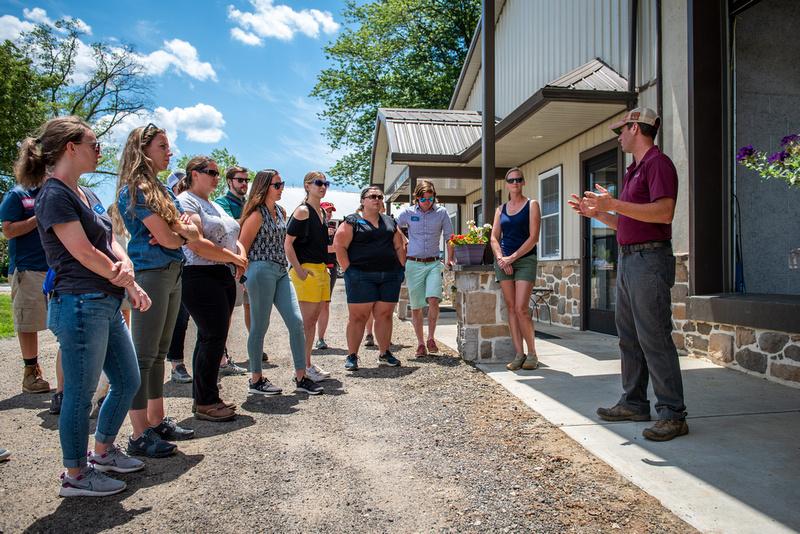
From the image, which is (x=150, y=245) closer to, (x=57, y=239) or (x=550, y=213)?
(x=57, y=239)

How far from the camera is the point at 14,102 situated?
18531 millimetres

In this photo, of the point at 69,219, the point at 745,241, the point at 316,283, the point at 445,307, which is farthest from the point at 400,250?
the point at 445,307

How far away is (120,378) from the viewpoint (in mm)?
2852

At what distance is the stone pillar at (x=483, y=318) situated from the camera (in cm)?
585

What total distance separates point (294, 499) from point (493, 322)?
3.56m

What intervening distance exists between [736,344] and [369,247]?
3454 mm

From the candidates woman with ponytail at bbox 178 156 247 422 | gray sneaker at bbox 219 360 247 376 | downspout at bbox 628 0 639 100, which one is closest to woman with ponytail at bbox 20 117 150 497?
Answer: woman with ponytail at bbox 178 156 247 422

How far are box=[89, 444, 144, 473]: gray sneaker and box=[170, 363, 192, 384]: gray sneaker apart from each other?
2258mm

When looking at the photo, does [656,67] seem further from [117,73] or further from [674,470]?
[117,73]

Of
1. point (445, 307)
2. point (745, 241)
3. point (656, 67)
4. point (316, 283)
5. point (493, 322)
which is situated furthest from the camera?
point (445, 307)

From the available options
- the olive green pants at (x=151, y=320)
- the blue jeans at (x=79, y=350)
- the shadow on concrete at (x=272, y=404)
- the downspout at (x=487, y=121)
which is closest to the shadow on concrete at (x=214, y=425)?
the shadow on concrete at (x=272, y=404)

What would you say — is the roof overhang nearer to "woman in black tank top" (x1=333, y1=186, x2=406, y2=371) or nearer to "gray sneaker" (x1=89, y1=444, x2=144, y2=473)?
"woman in black tank top" (x1=333, y1=186, x2=406, y2=371)

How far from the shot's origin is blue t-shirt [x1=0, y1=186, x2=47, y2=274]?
4.45 metres

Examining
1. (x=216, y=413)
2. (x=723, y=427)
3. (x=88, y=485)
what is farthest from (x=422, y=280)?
(x=88, y=485)
